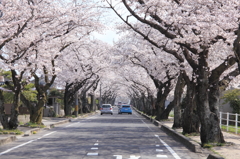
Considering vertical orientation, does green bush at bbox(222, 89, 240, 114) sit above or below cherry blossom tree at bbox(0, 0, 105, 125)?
below

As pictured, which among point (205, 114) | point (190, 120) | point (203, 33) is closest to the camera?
point (205, 114)

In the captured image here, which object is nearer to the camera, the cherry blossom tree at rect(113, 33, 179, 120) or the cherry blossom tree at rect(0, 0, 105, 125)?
the cherry blossom tree at rect(0, 0, 105, 125)

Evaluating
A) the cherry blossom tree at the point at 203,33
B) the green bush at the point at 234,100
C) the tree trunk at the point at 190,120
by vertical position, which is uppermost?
the cherry blossom tree at the point at 203,33

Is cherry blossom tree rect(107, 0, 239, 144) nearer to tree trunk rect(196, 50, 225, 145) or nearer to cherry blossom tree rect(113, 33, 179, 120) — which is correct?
tree trunk rect(196, 50, 225, 145)

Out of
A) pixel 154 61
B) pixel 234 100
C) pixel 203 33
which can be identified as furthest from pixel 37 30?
pixel 234 100

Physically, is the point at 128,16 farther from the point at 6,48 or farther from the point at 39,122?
the point at 39,122

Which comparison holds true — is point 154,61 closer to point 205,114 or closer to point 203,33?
point 203,33

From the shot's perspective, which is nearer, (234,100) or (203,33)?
(203,33)

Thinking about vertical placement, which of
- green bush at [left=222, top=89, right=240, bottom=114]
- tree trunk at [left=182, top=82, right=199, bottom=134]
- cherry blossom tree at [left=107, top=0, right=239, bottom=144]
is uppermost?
cherry blossom tree at [left=107, top=0, right=239, bottom=144]

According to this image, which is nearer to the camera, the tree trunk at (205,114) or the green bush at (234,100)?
the tree trunk at (205,114)

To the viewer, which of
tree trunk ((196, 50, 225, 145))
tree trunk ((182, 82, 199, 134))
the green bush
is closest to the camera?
tree trunk ((196, 50, 225, 145))

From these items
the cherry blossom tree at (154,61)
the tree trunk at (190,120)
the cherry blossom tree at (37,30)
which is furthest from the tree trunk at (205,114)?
the cherry blossom tree at (154,61)

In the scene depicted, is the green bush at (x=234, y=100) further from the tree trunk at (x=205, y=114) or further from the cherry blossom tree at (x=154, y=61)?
the tree trunk at (x=205, y=114)

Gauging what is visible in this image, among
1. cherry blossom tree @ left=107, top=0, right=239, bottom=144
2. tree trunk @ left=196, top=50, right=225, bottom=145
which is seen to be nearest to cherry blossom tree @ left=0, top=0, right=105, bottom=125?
cherry blossom tree @ left=107, top=0, right=239, bottom=144
